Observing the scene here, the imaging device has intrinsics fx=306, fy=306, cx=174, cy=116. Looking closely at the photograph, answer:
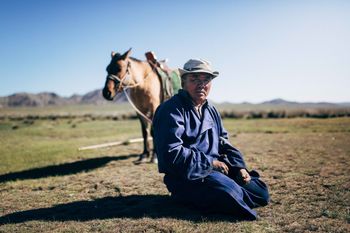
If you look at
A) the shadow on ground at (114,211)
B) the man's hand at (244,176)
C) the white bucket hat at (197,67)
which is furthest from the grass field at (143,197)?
the white bucket hat at (197,67)

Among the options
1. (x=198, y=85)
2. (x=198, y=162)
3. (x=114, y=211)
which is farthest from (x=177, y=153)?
(x=114, y=211)

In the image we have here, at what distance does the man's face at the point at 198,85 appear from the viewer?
4.63 meters

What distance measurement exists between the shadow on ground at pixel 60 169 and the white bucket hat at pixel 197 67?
5172 mm

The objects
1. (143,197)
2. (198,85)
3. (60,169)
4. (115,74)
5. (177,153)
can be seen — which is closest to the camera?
(177,153)

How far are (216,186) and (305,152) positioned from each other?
Answer: 679 centimetres

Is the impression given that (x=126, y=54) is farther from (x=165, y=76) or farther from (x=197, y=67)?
(x=197, y=67)

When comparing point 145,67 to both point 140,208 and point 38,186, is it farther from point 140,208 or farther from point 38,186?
point 140,208

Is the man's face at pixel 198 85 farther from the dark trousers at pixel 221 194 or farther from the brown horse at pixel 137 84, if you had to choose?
the brown horse at pixel 137 84

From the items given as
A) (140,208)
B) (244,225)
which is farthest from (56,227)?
(244,225)

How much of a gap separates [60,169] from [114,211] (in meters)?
4.72

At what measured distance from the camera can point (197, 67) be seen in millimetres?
4516

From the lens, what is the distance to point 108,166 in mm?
9016

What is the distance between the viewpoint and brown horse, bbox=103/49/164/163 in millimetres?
8250

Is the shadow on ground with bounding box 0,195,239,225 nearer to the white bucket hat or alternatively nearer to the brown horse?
the white bucket hat
